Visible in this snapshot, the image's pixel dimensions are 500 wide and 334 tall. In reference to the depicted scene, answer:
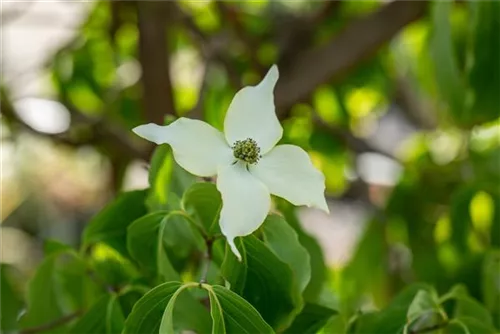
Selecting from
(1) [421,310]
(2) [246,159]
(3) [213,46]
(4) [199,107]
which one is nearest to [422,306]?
(1) [421,310]

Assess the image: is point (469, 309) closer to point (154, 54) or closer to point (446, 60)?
point (446, 60)

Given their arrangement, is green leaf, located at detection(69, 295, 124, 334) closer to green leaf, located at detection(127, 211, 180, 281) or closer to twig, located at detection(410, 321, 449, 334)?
green leaf, located at detection(127, 211, 180, 281)

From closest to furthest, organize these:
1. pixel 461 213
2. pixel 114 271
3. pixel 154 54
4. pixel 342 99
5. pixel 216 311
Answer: pixel 216 311 → pixel 114 271 → pixel 461 213 → pixel 154 54 → pixel 342 99

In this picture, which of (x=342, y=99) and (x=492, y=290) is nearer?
(x=492, y=290)

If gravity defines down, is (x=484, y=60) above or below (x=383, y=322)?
above

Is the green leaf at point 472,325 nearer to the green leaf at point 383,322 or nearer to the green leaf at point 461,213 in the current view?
the green leaf at point 383,322

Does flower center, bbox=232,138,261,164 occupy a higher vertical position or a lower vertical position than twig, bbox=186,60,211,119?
lower

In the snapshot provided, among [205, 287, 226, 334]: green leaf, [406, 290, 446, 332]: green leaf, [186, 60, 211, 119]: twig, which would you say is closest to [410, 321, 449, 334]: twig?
[406, 290, 446, 332]: green leaf
